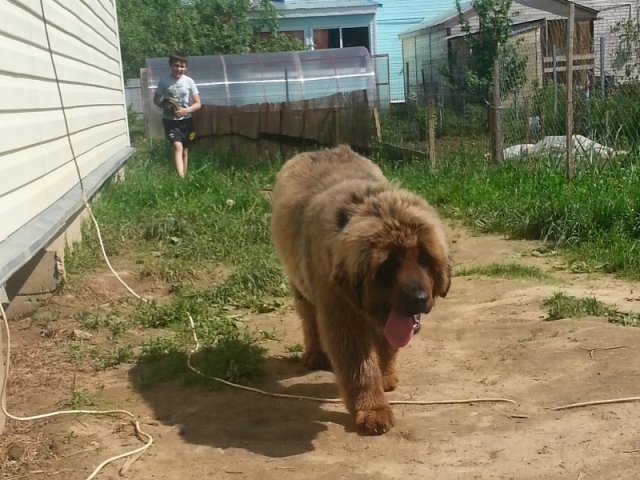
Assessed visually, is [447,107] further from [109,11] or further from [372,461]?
[372,461]

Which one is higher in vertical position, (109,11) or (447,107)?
(109,11)

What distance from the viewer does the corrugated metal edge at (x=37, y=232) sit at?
4703mm

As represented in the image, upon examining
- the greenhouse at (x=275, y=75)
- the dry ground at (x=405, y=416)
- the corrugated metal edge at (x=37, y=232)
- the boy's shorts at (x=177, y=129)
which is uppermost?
the greenhouse at (x=275, y=75)

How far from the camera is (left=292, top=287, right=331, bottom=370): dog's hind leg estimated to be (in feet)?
17.1

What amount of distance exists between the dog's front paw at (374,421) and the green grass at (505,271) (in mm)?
3381

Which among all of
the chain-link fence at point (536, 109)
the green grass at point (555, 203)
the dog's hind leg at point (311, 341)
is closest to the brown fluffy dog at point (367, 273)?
the dog's hind leg at point (311, 341)

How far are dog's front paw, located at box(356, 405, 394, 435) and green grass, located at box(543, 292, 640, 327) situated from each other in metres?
2.14

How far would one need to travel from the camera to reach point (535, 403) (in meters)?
4.37

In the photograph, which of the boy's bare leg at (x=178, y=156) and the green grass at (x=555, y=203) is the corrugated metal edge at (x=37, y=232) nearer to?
the boy's bare leg at (x=178, y=156)

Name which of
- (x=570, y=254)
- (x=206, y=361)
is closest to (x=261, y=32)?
(x=570, y=254)

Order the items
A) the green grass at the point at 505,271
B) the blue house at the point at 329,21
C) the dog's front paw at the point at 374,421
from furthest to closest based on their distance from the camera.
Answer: the blue house at the point at 329,21, the green grass at the point at 505,271, the dog's front paw at the point at 374,421

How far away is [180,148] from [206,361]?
26.6 ft

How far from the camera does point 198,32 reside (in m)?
27.4

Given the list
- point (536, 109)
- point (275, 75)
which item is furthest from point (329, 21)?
point (536, 109)
